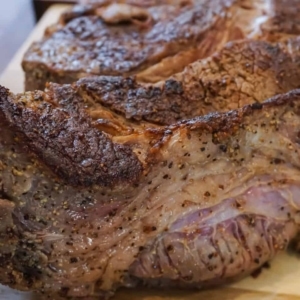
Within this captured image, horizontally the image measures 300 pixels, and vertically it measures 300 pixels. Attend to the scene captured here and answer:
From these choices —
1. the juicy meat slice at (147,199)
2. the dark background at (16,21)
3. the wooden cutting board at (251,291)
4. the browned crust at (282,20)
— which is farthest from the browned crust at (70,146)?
the dark background at (16,21)

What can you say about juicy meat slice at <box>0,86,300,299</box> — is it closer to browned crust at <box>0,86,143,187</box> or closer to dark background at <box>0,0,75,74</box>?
browned crust at <box>0,86,143,187</box>

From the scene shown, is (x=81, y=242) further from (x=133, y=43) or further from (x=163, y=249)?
(x=133, y=43)

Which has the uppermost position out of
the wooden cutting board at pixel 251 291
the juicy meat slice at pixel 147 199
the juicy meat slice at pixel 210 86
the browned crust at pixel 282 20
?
the browned crust at pixel 282 20

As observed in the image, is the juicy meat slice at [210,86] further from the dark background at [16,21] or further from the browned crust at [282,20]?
the dark background at [16,21]

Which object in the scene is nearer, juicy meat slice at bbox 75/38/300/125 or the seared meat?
juicy meat slice at bbox 75/38/300/125

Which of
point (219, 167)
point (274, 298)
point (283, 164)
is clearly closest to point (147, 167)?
point (219, 167)

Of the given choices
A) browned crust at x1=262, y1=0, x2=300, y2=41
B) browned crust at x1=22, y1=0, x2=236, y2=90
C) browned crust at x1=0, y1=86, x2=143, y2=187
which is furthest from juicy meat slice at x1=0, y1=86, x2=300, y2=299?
browned crust at x1=262, y1=0, x2=300, y2=41

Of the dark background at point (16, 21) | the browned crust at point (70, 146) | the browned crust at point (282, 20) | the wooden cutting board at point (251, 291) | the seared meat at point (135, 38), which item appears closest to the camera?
the browned crust at point (70, 146)
